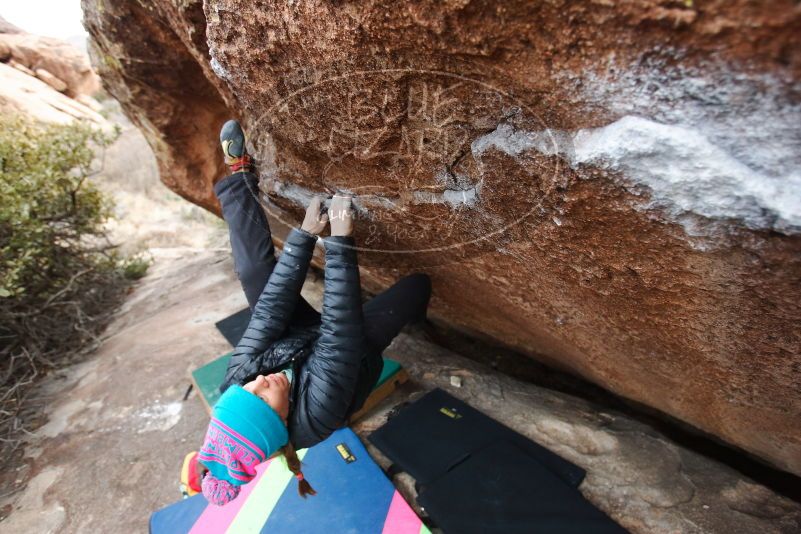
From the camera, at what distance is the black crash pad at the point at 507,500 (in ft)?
6.02

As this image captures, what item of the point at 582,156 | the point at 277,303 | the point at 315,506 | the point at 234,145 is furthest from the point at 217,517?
the point at 582,156

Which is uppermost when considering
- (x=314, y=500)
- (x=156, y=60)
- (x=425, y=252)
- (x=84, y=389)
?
(x=156, y=60)

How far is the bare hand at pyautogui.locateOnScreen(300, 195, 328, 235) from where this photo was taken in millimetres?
2051

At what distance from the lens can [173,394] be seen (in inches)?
127

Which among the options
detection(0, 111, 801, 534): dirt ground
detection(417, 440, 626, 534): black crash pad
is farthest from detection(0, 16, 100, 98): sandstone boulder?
detection(417, 440, 626, 534): black crash pad

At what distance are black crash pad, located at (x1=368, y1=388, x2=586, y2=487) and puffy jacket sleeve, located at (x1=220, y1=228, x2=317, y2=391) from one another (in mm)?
934

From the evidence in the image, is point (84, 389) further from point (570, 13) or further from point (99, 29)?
point (570, 13)

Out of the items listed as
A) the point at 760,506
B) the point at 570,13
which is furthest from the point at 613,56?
the point at 760,506

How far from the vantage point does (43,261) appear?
4250mm

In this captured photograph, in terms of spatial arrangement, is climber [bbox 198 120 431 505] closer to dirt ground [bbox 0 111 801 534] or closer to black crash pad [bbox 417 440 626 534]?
black crash pad [bbox 417 440 626 534]

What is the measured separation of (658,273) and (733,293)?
19 cm

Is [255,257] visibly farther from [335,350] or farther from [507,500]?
[507,500]

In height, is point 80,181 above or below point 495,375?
above

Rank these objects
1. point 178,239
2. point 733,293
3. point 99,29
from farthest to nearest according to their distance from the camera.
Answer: point 178,239
point 99,29
point 733,293
